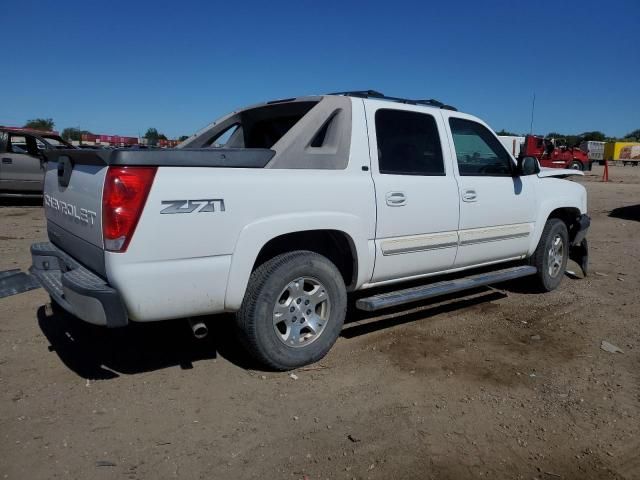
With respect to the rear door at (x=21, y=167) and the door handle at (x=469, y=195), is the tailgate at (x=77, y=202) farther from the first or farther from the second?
the rear door at (x=21, y=167)

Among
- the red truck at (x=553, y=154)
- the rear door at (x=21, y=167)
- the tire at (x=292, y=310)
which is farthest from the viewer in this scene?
the red truck at (x=553, y=154)

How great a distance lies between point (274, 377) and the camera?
3.89m

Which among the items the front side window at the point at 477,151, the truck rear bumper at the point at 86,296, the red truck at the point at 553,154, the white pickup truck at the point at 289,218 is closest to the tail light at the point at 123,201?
the white pickup truck at the point at 289,218

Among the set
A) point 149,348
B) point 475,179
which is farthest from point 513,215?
point 149,348

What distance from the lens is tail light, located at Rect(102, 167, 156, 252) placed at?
122 inches

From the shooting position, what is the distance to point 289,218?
3.69 metres

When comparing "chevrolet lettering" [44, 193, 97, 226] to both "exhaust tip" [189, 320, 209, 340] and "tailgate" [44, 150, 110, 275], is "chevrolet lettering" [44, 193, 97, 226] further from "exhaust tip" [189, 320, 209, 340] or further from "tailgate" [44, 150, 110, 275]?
"exhaust tip" [189, 320, 209, 340]

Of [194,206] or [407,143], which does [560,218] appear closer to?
[407,143]

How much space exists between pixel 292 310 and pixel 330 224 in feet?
Answer: 2.17

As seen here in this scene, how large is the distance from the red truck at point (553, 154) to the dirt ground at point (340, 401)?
26.6m

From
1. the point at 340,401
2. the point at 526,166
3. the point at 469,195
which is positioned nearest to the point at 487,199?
the point at 469,195

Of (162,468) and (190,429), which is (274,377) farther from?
(162,468)

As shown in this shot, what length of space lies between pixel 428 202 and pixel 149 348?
2.52 metres

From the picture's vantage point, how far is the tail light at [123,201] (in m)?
3.11
